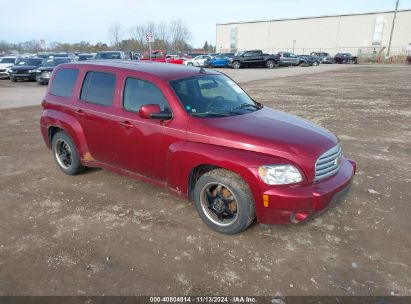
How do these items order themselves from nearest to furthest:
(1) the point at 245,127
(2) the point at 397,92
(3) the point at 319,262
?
(3) the point at 319,262
(1) the point at 245,127
(2) the point at 397,92

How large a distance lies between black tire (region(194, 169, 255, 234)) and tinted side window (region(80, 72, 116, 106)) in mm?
1824

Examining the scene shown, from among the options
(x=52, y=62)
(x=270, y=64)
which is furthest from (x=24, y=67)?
(x=270, y=64)

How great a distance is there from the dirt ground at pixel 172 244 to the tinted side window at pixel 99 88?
50.9 inches

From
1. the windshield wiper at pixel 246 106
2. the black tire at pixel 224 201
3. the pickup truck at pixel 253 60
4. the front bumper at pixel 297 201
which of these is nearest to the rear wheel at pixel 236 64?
the pickup truck at pixel 253 60

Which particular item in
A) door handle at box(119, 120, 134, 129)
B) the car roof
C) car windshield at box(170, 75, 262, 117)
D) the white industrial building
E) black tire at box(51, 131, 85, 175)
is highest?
the white industrial building

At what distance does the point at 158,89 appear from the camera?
4266 mm

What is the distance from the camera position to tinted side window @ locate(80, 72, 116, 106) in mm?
4745

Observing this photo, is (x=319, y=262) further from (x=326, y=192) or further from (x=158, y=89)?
(x=158, y=89)

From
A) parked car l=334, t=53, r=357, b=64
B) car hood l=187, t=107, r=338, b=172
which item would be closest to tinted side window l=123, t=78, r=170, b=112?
car hood l=187, t=107, r=338, b=172

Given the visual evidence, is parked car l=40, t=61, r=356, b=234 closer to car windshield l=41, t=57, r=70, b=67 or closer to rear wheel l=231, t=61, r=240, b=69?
car windshield l=41, t=57, r=70, b=67

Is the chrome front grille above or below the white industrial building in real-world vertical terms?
below

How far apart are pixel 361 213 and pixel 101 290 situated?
3.19 metres

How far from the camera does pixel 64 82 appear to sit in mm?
5488

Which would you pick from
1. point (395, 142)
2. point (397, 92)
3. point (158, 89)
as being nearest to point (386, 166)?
point (395, 142)
